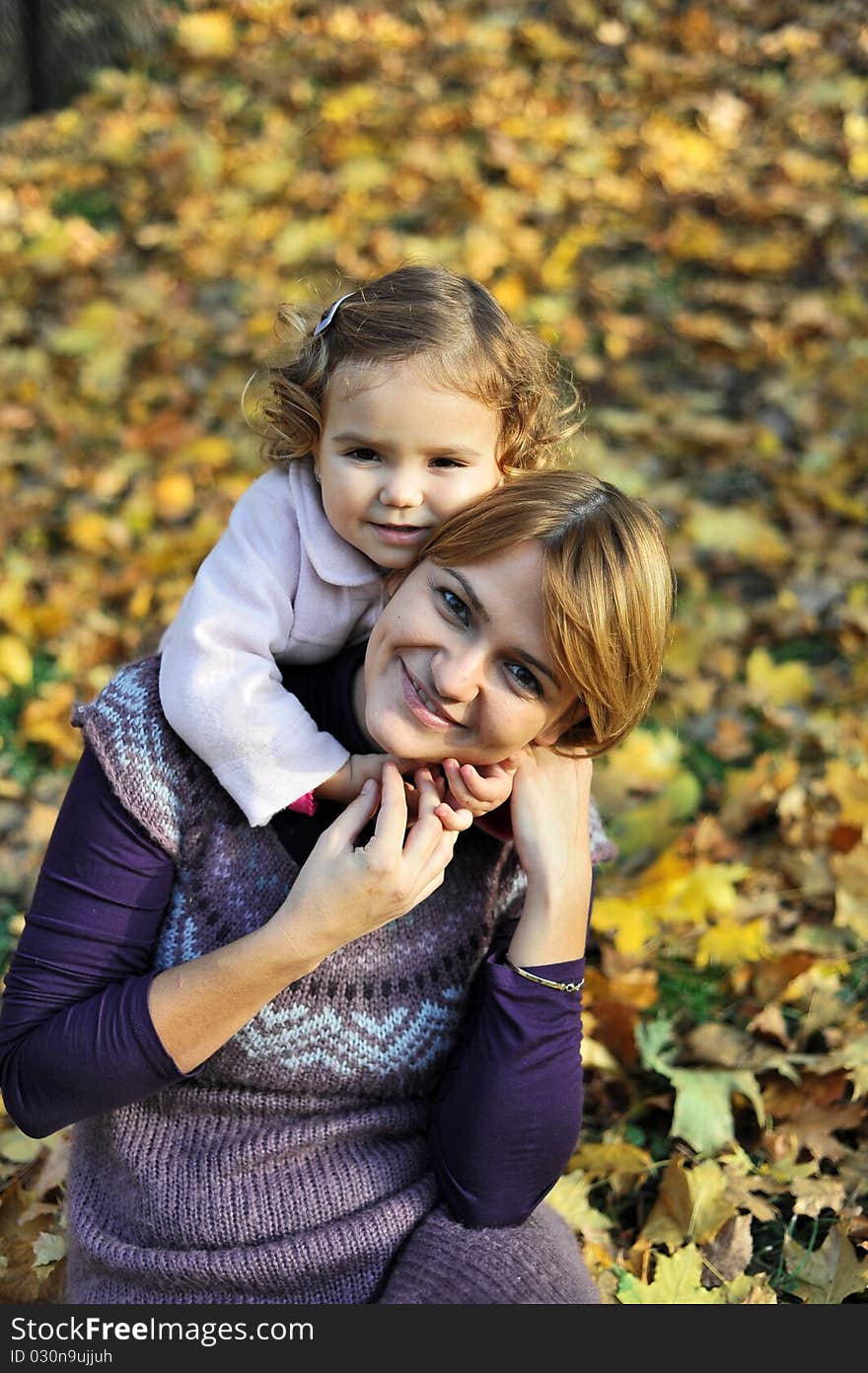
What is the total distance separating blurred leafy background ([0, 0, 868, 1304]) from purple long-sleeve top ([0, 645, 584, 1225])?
521 mm

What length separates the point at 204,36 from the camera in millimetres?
6586

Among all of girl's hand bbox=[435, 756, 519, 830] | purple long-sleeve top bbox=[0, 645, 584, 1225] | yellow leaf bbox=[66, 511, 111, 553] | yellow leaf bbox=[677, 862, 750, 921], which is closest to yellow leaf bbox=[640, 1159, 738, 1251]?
purple long-sleeve top bbox=[0, 645, 584, 1225]

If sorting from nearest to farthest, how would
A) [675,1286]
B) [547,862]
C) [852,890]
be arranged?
[547,862]
[675,1286]
[852,890]

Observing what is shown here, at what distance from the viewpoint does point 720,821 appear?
3342 mm

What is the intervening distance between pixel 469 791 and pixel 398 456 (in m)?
0.46

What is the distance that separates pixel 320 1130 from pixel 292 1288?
0.71 feet

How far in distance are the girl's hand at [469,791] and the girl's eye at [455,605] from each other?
20cm

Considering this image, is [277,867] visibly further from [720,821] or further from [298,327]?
[720,821]

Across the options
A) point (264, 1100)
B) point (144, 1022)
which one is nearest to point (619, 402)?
point (264, 1100)

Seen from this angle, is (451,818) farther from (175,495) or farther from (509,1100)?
(175,495)

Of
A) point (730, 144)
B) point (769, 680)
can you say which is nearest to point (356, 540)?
point (769, 680)

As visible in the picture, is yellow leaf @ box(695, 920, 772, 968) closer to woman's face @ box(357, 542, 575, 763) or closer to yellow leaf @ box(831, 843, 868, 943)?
yellow leaf @ box(831, 843, 868, 943)

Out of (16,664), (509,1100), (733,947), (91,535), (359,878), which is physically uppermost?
(359,878)

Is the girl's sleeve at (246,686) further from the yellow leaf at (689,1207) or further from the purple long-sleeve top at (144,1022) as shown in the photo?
the yellow leaf at (689,1207)
